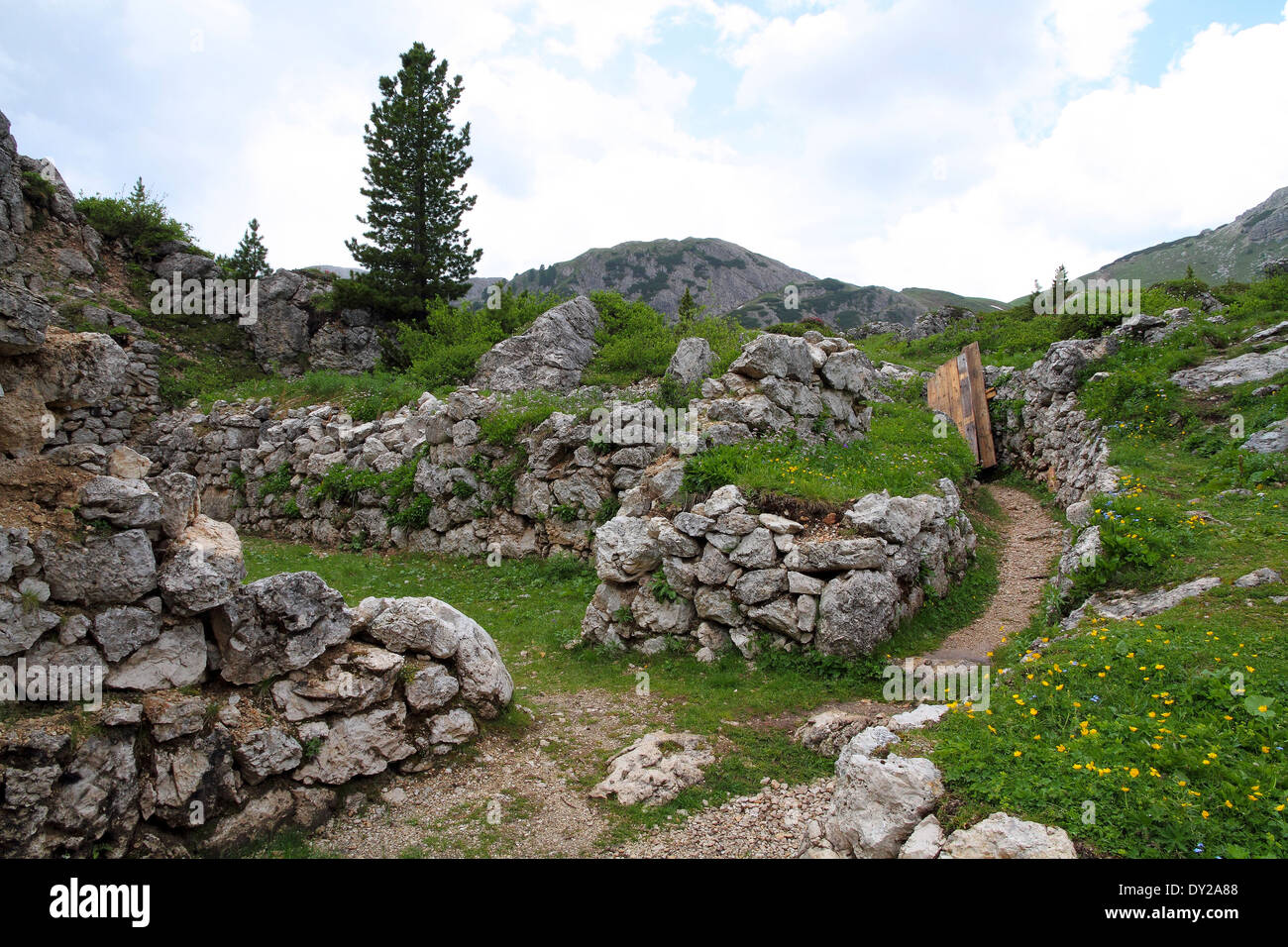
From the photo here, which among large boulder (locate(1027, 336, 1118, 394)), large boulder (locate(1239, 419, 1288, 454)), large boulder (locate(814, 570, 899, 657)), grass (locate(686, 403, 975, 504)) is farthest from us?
large boulder (locate(1027, 336, 1118, 394))

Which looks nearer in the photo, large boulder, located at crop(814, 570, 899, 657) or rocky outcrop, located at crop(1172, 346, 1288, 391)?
large boulder, located at crop(814, 570, 899, 657)

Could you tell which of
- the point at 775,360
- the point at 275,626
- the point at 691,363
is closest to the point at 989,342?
the point at 691,363

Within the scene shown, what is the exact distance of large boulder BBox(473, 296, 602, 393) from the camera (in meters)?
23.4

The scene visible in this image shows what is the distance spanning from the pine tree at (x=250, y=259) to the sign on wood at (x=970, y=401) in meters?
33.3

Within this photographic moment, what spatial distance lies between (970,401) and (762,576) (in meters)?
15.7

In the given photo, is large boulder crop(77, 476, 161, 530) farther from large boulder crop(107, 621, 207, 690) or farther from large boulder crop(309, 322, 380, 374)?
large boulder crop(309, 322, 380, 374)

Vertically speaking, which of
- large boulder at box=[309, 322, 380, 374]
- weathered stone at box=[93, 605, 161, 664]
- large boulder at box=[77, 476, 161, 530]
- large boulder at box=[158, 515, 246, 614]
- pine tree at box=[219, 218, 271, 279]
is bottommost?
weathered stone at box=[93, 605, 161, 664]

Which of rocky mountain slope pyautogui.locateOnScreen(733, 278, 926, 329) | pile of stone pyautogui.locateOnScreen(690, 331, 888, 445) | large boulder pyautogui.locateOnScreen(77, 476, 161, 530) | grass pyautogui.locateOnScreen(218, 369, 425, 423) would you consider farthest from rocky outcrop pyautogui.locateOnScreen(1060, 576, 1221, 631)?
rocky mountain slope pyautogui.locateOnScreen(733, 278, 926, 329)

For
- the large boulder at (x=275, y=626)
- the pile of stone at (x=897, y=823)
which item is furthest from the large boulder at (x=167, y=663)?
the pile of stone at (x=897, y=823)

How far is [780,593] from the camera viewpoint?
440 inches

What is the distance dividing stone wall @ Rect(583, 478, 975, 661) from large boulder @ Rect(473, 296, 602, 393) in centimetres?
1162
